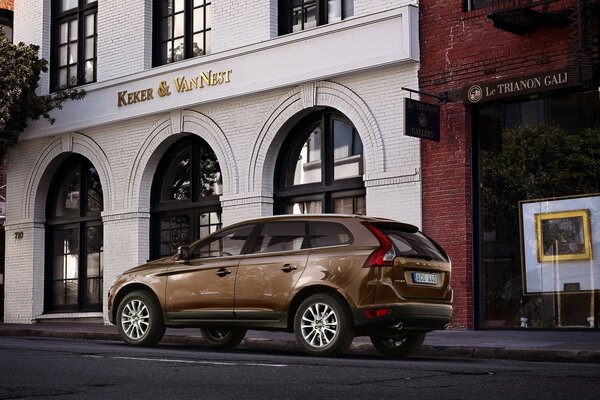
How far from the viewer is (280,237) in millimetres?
12234

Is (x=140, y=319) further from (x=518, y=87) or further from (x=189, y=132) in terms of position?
(x=189, y=132)

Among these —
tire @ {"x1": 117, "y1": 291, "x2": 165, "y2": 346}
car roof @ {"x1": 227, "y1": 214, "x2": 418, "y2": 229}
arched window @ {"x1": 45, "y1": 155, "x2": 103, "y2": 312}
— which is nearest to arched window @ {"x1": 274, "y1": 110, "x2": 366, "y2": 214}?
arched window @ {"x1": 45, "y1": 155, "x2": 103, "y2": 312}

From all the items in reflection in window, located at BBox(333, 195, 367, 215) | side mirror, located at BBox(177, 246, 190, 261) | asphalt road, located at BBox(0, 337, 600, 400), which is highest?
reflection in window, located at BBox(333, 195, 367, 215)

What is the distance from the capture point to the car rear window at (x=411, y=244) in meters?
11.5

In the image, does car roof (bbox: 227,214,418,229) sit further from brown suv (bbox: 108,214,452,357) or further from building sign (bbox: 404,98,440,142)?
building sign (bbox: 404,98,440,142)

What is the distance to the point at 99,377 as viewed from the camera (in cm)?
832

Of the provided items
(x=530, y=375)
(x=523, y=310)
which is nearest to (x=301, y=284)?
(x=530, y=375)

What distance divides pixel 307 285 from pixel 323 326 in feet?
1.69

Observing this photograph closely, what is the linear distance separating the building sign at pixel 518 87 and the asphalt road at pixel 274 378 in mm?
5633

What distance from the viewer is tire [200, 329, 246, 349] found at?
1341 centimetres

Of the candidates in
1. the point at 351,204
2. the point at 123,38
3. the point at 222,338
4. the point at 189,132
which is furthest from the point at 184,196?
the point at 222,338

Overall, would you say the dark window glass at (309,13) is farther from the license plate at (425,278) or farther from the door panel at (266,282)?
the license plate at (425,278)

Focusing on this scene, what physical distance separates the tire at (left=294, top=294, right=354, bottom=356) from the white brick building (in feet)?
18.6

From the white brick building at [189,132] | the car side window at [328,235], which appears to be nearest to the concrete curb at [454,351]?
the car side window at [328,235]
